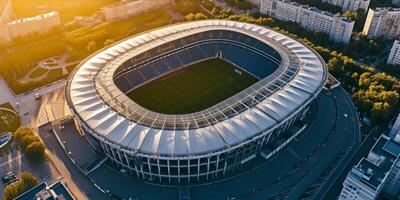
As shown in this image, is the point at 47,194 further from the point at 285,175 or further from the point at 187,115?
the point at 285,175

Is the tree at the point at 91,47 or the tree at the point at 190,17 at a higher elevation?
the tree at the point at 190,17

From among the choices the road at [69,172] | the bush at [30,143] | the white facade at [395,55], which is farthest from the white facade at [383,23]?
the bush at [30,143]

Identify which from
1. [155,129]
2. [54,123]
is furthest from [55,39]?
[155,129]

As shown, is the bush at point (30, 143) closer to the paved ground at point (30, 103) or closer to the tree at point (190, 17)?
the paved ground at point (30, 103)

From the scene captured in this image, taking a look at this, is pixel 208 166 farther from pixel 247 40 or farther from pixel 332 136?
pixel 247 40

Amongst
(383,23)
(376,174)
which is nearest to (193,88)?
(376,174)

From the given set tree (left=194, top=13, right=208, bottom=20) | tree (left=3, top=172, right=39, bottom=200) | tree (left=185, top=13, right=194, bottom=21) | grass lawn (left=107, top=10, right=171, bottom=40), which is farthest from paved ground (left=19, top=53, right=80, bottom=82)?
tree (left=194, top=13, right=208, bottom=20)
